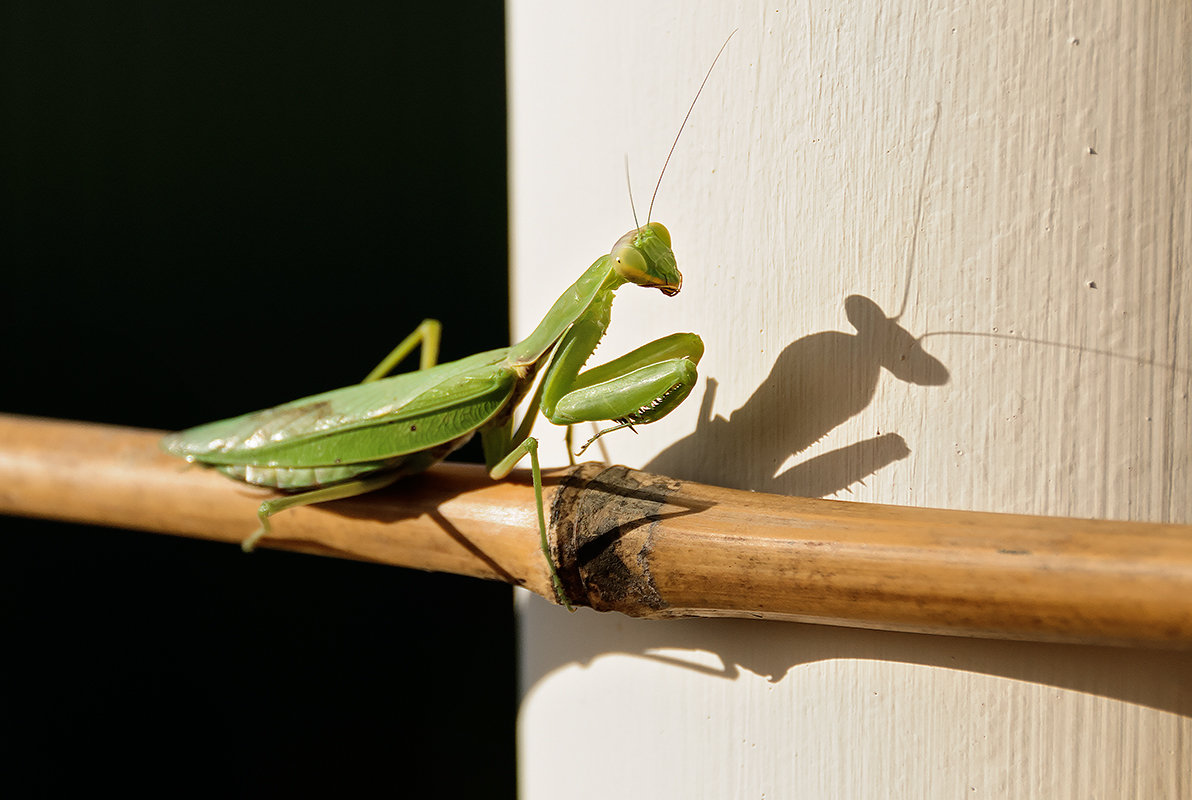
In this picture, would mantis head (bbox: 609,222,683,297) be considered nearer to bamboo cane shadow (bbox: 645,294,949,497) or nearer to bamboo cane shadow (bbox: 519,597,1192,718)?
bamboo cane shadow (bbox: 645,294,949,497)

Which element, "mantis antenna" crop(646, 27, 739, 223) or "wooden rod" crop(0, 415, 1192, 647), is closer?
"wooden rod" crop(0, 415, 1192, 647)

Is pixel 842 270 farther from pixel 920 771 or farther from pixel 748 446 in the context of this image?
pixel 920 771

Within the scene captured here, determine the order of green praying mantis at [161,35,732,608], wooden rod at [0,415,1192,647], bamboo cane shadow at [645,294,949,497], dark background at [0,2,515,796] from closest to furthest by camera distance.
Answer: wooden rod at [0,415,1192,647], bamboo cane shadow at [645,294,949,497], green praying mantis at [161,35,732,608], dark background at [0,2,515,796]

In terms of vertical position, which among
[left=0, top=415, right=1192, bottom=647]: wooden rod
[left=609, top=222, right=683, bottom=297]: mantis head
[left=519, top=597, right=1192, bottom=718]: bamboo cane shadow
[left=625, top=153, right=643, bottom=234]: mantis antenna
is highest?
[left=625, top=153, right=643, bottom=234]: mantis antenna

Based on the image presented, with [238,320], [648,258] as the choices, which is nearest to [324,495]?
[648,258]

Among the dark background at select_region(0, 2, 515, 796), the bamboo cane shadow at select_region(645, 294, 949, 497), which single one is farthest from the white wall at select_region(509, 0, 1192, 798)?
the dark background at select_region(0, 2, 515, 796)

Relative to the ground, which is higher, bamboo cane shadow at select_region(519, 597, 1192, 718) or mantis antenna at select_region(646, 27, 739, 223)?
mantis antenna at select_region(646, 27, 739, 223)

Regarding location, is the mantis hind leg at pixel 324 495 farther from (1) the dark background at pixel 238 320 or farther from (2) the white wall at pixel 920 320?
(1) the dark background at pixel 238 320

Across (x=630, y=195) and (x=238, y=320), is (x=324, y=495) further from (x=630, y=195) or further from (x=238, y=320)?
(x=238, y=320)
